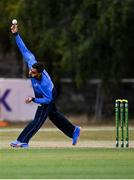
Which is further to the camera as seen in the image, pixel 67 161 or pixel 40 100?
pixel 40 100

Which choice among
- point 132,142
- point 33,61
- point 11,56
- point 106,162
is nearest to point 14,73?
point 11,56

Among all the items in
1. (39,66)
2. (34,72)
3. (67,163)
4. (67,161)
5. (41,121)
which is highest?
(39,66)

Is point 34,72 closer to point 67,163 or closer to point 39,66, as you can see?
point 39,66

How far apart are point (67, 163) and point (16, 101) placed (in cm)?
2056

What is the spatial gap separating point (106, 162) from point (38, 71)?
147 inches

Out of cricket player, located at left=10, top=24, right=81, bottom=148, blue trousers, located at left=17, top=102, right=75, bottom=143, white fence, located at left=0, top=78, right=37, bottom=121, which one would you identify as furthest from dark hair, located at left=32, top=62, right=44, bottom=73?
white fence, located at left=0, top=78, right=37, bottom=121

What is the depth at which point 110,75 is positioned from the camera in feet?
117

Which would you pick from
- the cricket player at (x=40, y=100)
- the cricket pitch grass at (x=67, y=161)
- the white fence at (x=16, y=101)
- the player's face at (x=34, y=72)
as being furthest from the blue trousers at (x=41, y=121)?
the white fence at (x=16, y=101)

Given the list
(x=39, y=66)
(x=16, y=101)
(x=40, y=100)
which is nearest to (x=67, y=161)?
(x=40, y=100)

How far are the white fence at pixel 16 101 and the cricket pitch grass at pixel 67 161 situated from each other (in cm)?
1332

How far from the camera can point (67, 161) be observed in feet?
52.7

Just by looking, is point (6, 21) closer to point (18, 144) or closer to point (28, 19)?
point (28, 19)

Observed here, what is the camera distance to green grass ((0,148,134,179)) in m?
14.0

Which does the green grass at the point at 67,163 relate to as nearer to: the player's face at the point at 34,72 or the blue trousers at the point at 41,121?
the blue trousers at the point at 41,121
